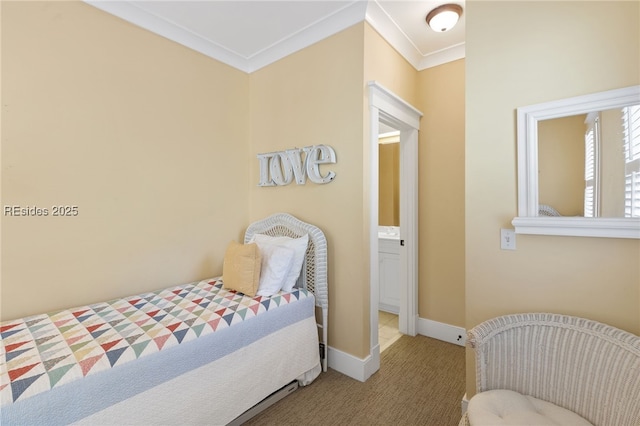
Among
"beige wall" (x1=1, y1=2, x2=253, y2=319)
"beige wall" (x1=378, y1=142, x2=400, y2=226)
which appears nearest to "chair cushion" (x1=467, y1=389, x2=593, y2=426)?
"beige wall" (x1=1, y1=2, x2=253, y2=319)

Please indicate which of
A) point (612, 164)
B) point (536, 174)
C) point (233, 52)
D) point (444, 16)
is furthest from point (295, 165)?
point (612, 164)

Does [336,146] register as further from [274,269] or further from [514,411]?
[514,411]

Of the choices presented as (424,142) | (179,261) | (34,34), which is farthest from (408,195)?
(34,34)

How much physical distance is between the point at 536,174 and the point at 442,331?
1.97 metres

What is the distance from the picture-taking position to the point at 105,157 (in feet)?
6.97

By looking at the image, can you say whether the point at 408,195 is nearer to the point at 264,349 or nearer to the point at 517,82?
the point at 517,82

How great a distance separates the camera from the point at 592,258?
1370mm

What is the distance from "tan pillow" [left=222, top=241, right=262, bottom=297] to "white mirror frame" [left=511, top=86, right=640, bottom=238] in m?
1.66

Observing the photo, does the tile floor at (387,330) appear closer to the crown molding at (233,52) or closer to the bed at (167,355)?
the bed at (167,355)

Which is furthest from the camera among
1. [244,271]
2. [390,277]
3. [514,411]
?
[390,277]

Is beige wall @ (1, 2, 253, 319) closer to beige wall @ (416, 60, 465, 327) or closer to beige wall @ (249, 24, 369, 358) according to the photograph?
beige wall @ (249, 24, 369, 358)

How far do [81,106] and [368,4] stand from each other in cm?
218

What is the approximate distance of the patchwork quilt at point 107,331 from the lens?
120 cm

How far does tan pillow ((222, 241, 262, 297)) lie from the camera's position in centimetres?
211
